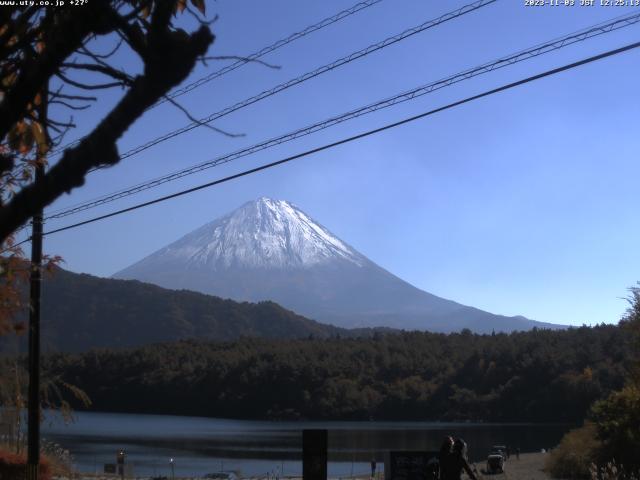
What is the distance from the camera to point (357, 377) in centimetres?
13012

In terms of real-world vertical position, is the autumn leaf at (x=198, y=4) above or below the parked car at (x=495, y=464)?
above

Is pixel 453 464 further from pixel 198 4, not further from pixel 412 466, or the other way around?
pixel 198 4

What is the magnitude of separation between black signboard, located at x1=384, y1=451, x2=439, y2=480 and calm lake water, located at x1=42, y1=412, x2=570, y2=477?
109 ft

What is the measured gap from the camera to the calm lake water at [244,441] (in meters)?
58.9

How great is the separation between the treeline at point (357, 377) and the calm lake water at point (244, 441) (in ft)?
14.0

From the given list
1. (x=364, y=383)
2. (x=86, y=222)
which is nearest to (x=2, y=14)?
(x=86, y=222)

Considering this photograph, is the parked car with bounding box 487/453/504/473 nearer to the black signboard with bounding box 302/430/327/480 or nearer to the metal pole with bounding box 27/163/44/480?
the metal pole with bounding box 27/163/44/480

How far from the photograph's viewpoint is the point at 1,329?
9.23 metres

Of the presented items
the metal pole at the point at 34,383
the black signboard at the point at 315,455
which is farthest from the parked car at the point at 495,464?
the black signboard at the point at 315,455

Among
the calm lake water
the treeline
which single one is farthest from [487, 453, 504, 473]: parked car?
the treeline

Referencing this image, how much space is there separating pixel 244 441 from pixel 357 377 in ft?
155

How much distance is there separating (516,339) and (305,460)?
4672 inches

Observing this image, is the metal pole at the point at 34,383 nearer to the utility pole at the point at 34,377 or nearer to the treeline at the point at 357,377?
the utility pole at the point at 34,377

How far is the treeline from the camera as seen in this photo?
105 metres
